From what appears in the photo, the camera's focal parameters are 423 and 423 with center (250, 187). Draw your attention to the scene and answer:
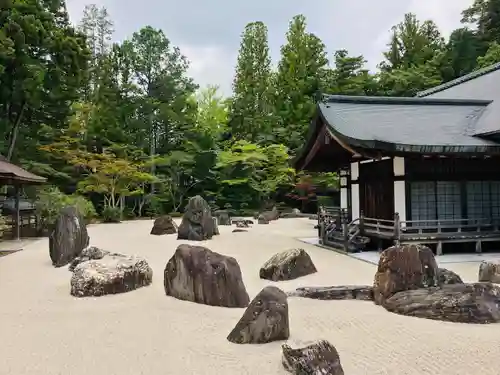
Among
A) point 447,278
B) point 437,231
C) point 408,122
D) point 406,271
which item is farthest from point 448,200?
point 406,271

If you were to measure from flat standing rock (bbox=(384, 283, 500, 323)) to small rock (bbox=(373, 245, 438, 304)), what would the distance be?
233mm

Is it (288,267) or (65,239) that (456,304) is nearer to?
(288,267)

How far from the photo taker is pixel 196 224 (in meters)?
13.1

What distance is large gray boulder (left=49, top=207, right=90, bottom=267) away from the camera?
864cm

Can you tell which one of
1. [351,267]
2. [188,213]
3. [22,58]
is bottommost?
[351,267]

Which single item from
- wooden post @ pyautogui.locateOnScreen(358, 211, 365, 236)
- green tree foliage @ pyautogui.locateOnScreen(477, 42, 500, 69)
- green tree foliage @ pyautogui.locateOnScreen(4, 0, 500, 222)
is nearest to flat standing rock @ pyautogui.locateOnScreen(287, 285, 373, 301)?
wooden post @ pyautogui.locateOnScreen(358, 211, 365, 236)

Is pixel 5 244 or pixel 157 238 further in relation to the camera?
pixel 157 238

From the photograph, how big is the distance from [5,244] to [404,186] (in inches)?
449

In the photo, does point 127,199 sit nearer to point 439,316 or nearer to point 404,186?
point 404,186

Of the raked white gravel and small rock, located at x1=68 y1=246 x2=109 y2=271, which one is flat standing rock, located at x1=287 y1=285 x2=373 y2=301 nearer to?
the raked white gravel

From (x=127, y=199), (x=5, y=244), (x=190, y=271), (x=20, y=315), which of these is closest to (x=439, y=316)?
(x=190, y=271)

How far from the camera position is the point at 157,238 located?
1358cm

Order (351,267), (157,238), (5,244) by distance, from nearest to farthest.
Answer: (351,267) → (5,244) → (157,238)

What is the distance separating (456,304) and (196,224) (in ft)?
30.6
